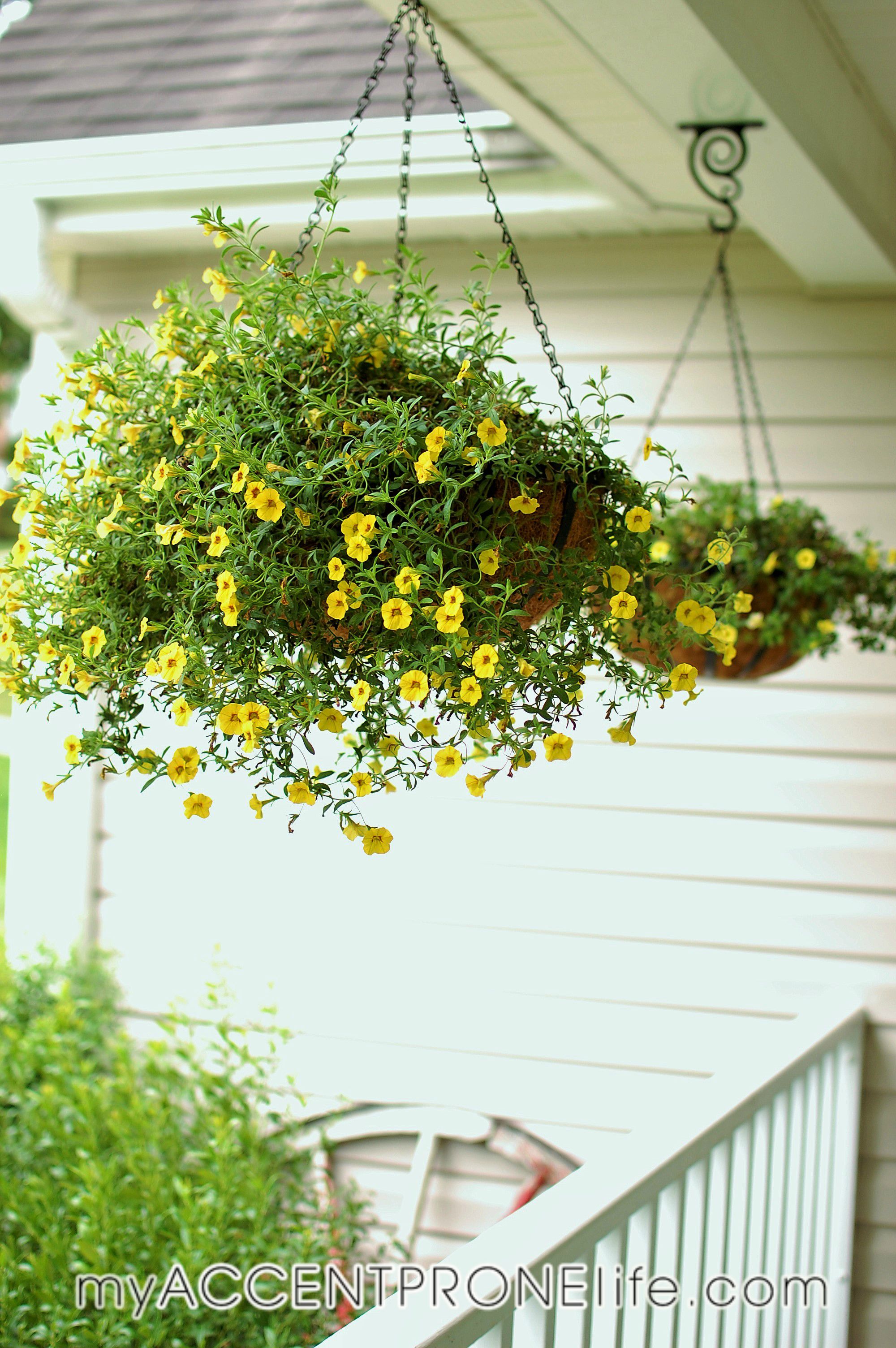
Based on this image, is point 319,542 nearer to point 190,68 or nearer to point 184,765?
point 184,765

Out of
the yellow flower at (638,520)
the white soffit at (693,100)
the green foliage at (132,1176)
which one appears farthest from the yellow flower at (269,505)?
the green foliage at (132,1176)

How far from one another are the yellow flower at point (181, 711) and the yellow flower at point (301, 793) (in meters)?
0.10

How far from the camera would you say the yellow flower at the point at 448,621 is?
0.97 meters

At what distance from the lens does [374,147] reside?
2617mm

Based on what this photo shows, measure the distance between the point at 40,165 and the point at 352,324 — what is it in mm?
2131

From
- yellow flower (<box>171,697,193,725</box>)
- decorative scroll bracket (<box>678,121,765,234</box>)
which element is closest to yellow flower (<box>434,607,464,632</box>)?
yellow flower (<box>171,697,193,725</box>)

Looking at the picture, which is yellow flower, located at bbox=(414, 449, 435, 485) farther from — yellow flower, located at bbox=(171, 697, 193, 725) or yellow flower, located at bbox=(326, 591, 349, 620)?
yellow flower, located at bbox=(171, 697, 193, 725)

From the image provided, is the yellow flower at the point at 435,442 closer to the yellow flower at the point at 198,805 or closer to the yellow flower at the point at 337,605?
the yellow flower at the point at 337,605

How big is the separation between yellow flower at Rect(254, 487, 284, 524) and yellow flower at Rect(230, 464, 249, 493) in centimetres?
2

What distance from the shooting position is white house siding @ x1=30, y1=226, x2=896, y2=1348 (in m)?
2.72

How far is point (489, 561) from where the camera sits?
3.33ft

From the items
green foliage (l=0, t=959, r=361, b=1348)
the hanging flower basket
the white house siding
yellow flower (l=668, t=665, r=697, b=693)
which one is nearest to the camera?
yellow flower (l=668, t=665, r=697, b=693)

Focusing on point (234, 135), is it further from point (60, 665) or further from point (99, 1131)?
point (99, 1131)

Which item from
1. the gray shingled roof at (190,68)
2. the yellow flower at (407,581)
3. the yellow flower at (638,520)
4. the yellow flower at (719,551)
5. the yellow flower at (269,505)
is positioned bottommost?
the yellow flower at (407,581)
